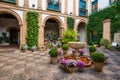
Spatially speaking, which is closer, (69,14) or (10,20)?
(69,14)

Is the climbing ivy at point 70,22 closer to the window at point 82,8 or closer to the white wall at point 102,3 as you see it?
the window at point 82,8

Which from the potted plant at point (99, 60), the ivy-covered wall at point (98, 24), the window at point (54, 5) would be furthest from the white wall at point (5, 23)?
the potted plant at point (99, 60)

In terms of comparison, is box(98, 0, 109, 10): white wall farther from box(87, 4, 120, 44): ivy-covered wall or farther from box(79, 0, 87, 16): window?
box(79, 0, 87, 16): window

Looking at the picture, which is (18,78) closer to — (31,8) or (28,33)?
(28,33)

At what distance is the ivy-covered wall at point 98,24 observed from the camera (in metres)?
10.6

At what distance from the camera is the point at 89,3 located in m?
14.9

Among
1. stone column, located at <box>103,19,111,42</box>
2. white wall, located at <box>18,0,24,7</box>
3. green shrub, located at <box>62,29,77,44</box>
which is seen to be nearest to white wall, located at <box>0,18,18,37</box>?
white wall, located at <box>18,0,24,7</box>

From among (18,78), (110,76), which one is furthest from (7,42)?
(110,76)

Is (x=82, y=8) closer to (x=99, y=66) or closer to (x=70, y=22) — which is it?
(x=70, y=22)

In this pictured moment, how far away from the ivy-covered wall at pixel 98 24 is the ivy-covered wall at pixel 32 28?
24.2 ft

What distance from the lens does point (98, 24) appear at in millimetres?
12789

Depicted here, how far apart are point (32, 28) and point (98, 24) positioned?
7.83 m

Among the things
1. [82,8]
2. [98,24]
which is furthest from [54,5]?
[98,24]

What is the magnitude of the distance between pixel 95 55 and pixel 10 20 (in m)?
13.6
